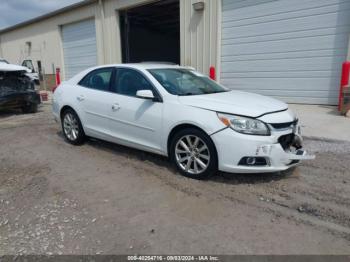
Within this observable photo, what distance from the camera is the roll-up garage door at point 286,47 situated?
7984mm

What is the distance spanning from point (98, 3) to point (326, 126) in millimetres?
11933

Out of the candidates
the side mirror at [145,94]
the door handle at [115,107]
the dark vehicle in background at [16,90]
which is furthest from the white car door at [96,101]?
the dark vehicle in background at [16,90]

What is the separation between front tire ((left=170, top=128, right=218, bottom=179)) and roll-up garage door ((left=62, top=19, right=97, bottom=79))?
1271 centimetres

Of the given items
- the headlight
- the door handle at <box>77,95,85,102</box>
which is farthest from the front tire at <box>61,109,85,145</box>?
the headlight

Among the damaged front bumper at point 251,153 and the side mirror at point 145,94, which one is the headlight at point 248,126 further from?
the side mirror at point 145,94

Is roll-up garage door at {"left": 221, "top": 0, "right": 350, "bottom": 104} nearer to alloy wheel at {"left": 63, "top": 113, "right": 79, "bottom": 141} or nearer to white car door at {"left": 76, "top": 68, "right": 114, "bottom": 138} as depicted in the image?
white car door at {"left": 76, "top": 68, "right": 114, "bottom": 138}

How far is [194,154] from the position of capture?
379 centimetres

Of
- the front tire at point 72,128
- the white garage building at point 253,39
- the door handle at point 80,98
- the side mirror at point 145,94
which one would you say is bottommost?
the front tire at point 72,128

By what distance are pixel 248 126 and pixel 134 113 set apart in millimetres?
1712

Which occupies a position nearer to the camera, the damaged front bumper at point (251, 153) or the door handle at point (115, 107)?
the damaged front bumper at point (251, 153)

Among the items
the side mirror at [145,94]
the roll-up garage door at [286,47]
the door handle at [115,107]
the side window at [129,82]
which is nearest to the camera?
the side mirror at [145,94]

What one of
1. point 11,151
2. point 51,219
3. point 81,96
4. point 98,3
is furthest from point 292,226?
point 98,3

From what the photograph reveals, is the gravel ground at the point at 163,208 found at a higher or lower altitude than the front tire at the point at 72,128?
lower

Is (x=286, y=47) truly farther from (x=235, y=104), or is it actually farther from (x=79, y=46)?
(x=79, y=46)
